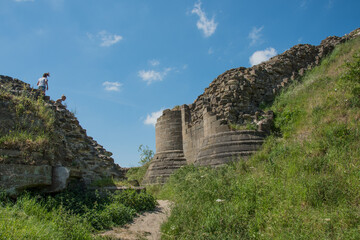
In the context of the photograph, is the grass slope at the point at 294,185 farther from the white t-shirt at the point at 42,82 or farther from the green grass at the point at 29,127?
the white t-shirt at the point at 42,82

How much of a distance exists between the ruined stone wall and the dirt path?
6.22ft

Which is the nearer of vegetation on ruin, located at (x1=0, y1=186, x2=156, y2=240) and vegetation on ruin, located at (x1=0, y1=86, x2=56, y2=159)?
vegetation on ruin, located at (x1=0, y1=186, x2=156, y2=240)

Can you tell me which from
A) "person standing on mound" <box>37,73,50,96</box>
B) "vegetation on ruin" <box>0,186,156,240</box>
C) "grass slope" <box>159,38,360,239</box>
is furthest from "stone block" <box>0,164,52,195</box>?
"person standing on mound" <box>37,73,50,96</box>

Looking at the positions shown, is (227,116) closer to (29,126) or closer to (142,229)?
(142,229)

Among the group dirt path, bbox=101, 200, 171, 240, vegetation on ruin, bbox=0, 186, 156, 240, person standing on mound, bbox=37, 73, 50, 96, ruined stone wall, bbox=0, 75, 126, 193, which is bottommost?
dirt path, bbox=101, 200, 171, 240

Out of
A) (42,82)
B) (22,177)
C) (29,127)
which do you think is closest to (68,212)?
(22,177)

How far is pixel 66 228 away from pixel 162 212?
273cm

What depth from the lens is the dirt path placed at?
18.4 ft

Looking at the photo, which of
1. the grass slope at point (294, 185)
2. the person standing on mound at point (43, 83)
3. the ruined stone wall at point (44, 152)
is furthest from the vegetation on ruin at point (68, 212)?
the person standing on mound at point (43, 83)

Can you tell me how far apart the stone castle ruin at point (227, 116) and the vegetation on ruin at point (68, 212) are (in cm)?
324

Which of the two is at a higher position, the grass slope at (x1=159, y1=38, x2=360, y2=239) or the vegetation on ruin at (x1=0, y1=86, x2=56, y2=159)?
the vegetation on ruin at (x1=0, y1=86, x2=56, y2=159)

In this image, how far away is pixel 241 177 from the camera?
23.9 ft

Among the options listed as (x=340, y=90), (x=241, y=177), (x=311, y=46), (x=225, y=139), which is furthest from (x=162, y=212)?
(x=311, y=46)

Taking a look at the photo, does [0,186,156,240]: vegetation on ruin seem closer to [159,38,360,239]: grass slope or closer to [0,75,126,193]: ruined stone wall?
[0,75,126,193]: ruined stone wall
